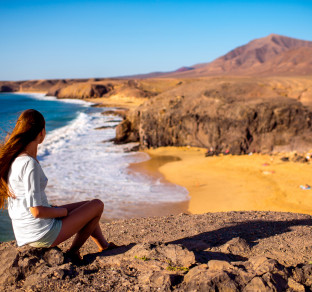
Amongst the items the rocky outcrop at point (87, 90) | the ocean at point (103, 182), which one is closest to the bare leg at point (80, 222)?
the ocean at point (103, 182)

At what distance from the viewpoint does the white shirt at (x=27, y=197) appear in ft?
9.61

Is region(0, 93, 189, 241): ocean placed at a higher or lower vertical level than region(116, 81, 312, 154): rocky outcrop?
lower

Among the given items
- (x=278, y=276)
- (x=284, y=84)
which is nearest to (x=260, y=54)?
(x=284, y=84)

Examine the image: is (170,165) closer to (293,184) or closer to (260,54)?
(293,184)

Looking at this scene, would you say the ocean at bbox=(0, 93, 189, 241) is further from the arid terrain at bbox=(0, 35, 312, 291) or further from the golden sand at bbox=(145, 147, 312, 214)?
the arid terrain at bbox=(0, 35, 312, 291)

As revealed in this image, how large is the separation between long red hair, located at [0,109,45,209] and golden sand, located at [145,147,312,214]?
580 cm

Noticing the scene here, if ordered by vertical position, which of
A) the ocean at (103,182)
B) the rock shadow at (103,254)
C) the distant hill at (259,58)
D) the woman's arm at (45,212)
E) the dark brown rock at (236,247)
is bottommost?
the ocean at (103,182)

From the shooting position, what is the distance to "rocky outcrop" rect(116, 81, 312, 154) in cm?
1367

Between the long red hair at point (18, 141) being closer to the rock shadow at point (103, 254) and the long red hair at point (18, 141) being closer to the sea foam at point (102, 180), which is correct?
the rock shadow at point (103, 254)

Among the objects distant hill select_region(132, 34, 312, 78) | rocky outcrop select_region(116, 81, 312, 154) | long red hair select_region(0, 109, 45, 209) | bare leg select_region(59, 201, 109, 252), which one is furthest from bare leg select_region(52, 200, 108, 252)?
distant hill select_region(132, 34, 312, 78)

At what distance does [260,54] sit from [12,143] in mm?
185804

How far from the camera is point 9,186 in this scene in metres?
3.06

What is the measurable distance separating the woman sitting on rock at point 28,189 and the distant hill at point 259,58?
101 m

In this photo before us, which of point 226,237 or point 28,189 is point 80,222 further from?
point 226,237
